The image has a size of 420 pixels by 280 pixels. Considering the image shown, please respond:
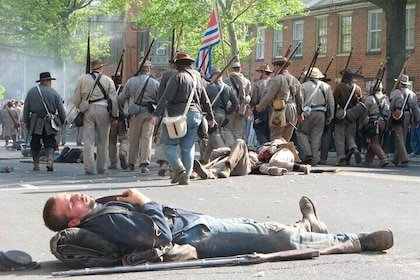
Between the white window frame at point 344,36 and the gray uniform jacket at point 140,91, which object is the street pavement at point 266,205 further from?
the white window frame at point 344,36

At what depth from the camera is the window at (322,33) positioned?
41.0 m

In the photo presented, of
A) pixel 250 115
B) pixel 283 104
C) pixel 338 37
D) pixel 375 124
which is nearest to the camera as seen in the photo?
pixel 283 104

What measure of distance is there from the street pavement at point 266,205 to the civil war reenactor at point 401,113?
6.28 ft

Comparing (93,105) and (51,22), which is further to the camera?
(51,22)

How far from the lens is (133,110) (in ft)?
51.2

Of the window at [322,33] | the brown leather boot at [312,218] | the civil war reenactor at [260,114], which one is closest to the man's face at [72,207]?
the brown leather boot at [312,218]

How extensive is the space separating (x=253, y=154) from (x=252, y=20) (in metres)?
22.8

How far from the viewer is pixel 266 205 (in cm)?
1041

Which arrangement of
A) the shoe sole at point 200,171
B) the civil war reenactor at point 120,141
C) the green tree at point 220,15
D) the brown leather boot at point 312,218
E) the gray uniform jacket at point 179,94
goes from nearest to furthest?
the brown leather boot at point 312,218 < the gray uniform jacket at point 179,94 < the shoe sole at point 200,171 < the civil war reenactor at point 120,141 < the green tree at point 220,15

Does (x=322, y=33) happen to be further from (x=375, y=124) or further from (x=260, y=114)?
(x=260, y=114)

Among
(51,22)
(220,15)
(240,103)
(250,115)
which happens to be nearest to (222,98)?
(240,103)

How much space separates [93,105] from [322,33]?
27.3 metres

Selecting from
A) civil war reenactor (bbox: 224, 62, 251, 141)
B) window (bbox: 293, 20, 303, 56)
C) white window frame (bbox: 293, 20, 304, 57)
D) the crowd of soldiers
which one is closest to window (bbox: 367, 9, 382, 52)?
white window frame (bbox: 293, 20, 304, 57)

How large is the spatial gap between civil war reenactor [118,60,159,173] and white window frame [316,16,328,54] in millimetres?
25646
